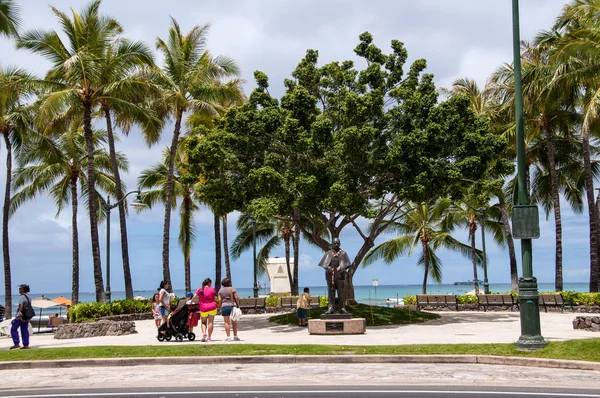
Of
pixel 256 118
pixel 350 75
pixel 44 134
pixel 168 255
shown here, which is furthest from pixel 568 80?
pixel 44 134

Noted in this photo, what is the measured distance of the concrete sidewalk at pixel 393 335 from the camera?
17781 mm

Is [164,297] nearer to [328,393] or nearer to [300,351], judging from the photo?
[300,351]

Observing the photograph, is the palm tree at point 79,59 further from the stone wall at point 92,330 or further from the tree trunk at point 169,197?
the stone wall at point 92,330

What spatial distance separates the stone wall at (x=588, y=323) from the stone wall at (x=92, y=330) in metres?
14.1

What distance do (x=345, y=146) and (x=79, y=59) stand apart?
12.4 metres

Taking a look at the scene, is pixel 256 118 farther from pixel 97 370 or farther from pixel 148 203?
pixel 148 203

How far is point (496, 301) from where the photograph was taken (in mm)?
32969

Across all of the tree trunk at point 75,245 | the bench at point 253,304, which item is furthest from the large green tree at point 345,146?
the tree trunk at point 75,245

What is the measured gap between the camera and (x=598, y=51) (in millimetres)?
22359

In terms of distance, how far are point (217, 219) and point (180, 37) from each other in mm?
12301

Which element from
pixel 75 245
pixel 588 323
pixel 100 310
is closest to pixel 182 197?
pixel 75 245

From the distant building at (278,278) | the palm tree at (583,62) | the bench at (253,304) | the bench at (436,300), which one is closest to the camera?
the palm tree at (583,62)

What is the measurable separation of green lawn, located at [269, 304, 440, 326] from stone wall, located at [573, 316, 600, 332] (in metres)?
6.68

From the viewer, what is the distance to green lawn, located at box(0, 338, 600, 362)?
1330 centimetres
